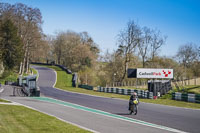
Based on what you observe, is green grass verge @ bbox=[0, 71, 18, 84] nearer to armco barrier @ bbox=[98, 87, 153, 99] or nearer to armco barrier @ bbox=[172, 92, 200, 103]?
armco barrier @ bbox=[98, 87, 153, 99]

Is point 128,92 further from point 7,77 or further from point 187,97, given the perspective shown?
point 7,77

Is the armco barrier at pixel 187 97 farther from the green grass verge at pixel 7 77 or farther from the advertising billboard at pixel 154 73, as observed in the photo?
the green grass verge at pixel 7 77

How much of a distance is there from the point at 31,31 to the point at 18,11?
521 centimetres

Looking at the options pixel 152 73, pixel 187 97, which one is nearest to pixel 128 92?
pixel 152 73

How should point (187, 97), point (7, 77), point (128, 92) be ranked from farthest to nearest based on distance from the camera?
point (7, 77) → point (128, 92) → point (187, 97)

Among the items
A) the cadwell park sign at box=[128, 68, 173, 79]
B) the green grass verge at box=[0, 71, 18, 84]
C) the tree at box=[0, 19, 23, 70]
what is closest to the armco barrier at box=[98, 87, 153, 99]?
the cadwell park sign at box=[128, 68, 173, 79]

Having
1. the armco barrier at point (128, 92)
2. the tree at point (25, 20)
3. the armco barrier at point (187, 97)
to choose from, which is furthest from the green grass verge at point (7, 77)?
the armco barrier at point (187, 97)

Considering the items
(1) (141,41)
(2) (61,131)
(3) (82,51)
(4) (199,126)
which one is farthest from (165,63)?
(2) (61,131)

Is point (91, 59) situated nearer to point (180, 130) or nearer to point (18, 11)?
point (18, 11)

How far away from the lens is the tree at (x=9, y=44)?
161 ft

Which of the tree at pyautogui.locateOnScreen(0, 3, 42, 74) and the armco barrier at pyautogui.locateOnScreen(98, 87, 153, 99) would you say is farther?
the tree at pyautogui.locateOnScreen(0, 3, 42, 74)

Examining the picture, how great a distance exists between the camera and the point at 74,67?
8406 cm

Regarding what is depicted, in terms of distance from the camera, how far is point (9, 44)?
163 ft

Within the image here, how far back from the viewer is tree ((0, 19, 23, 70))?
49031mm
